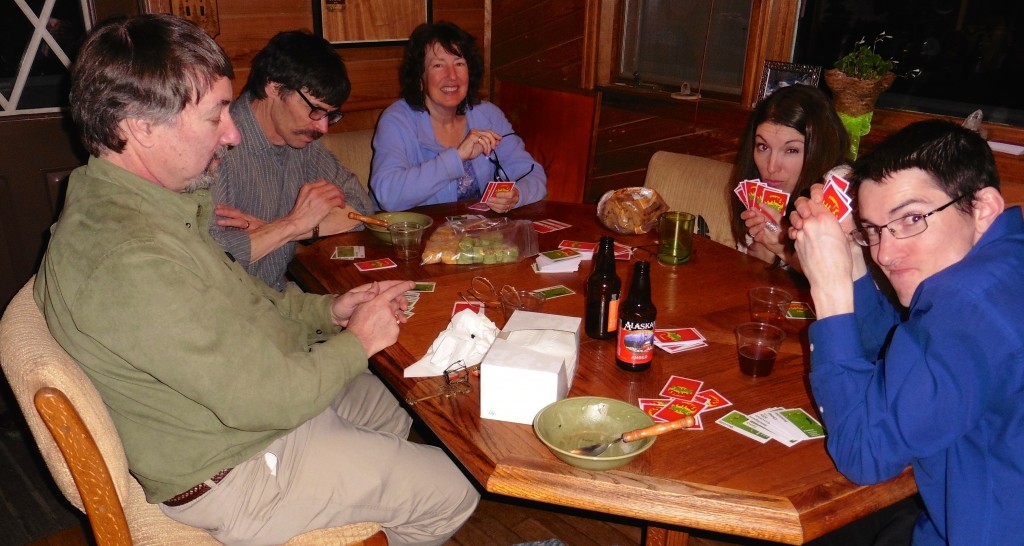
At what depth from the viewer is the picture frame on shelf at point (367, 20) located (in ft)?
13.2

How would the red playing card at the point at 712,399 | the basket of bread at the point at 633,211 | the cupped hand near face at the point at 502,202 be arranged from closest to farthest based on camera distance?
1. the red playing card at the point at 712,399
2. the basket of bread at the point at 633,211
3. the cupped hand near face at the point at 502,202

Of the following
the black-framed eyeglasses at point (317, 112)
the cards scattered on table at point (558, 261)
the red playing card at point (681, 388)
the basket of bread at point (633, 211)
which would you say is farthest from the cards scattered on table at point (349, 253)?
the red playing card at point (681, 388)

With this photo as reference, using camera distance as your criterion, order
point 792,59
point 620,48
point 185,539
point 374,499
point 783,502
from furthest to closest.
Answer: point 620,48
point 792,59
point 374,499
point 185,539
point 783,502

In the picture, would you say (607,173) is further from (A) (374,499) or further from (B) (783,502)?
(B) (783,502)

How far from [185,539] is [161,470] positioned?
226mm

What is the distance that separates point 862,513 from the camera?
126 centimetres

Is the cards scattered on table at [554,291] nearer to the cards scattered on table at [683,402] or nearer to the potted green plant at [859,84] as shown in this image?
the cards scattered on table at [683,402]

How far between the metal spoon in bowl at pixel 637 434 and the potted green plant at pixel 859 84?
2074 mm

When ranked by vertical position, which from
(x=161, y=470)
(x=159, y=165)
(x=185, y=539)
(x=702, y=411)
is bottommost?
(x=185, y=539)

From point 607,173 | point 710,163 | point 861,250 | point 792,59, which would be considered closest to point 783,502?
point 861,250

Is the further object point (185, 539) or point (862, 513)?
point (185, 539)

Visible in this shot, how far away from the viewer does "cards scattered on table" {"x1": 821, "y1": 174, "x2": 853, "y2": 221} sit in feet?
5.21

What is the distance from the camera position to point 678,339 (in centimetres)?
182

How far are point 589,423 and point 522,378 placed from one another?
162 millimetres
